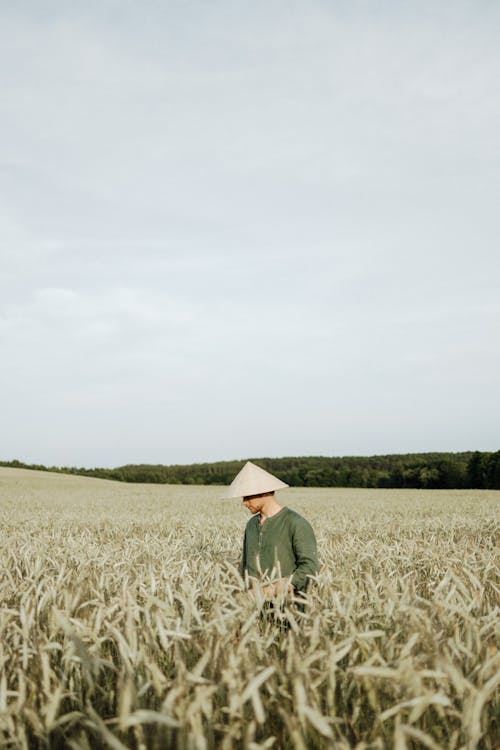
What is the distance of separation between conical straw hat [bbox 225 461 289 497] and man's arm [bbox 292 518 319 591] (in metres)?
0.37

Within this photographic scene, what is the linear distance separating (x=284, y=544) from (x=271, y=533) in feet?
0.45

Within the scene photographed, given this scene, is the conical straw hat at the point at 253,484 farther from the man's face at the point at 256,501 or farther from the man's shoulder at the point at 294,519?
the man's shoulder at the point at 294,519

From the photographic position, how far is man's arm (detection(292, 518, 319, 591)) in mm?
4191

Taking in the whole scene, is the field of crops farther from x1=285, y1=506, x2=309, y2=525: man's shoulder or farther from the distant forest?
the distant forest

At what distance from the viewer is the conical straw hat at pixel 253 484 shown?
4.30 metres

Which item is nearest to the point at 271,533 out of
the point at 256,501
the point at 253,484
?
the point at 256,501

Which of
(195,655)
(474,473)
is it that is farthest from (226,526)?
(474,473)

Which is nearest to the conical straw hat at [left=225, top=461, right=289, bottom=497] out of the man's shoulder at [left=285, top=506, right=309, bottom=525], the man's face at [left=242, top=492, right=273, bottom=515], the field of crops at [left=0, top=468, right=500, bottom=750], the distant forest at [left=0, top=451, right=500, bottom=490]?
the man's face at [left=242, top=492, right=273, bottom=515]

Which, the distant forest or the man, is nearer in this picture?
the man

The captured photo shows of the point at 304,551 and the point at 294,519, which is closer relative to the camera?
the point at 304,551

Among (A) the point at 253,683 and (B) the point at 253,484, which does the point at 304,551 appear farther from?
(A) the point at 253,683

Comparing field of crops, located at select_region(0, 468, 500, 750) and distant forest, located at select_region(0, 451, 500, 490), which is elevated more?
field of crops, located at select_region(0, 468, 500, 750)

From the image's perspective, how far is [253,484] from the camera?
435 centimetres

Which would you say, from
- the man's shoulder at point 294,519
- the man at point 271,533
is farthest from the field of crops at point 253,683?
the man's shoulder at point 294,519
